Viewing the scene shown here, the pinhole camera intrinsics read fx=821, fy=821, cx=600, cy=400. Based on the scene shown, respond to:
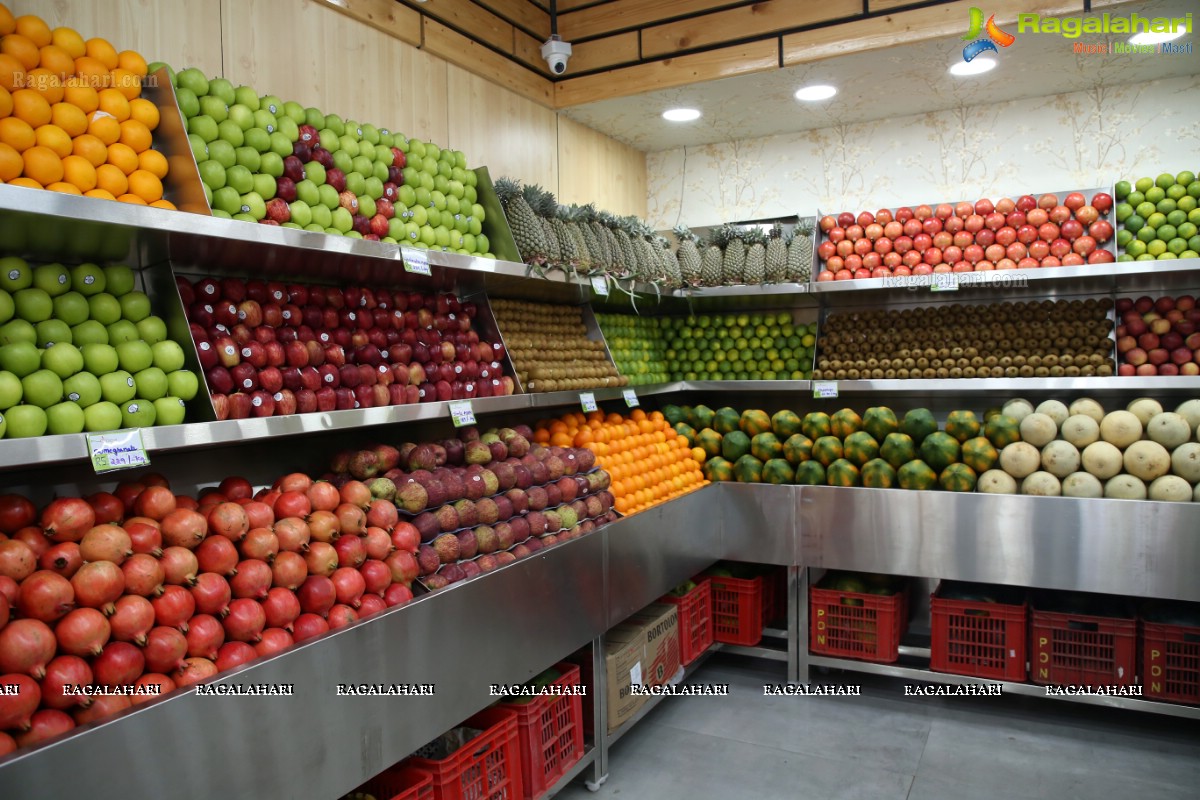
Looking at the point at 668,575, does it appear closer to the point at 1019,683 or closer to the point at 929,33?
the point at 1019,683

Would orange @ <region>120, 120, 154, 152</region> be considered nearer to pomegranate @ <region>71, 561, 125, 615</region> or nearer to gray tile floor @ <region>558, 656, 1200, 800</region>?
pomegranate @ <region>71, 561, 125, 615</region>

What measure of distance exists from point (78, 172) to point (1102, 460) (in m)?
4.17

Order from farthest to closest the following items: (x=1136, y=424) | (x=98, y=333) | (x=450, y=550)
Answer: (x=1136, y=424) < (x=450, y=550) < (x=98, y=333)

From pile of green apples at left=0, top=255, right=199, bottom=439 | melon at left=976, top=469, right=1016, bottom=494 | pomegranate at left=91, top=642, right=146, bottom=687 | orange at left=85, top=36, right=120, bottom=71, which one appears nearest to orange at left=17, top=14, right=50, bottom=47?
orange at left=85, top=36, right=120, bottom=71

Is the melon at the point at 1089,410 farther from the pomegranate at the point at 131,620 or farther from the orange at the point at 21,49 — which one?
the orange at the point at 21,49

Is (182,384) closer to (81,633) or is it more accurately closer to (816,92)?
(81,633)

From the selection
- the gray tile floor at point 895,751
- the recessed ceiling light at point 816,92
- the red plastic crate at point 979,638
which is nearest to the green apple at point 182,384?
the gray tile floor at point 895,751

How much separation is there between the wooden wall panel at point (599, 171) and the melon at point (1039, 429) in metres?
2.98

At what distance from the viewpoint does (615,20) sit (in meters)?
4.95

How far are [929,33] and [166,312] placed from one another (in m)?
3.73

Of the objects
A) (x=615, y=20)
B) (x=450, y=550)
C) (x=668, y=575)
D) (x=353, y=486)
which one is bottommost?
(x=668, y=575)

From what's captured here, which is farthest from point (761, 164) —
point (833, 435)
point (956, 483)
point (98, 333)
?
point (98, 333)

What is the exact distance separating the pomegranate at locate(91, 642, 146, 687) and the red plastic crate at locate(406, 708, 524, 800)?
984 millimetres

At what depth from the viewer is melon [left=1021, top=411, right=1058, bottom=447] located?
407cm
